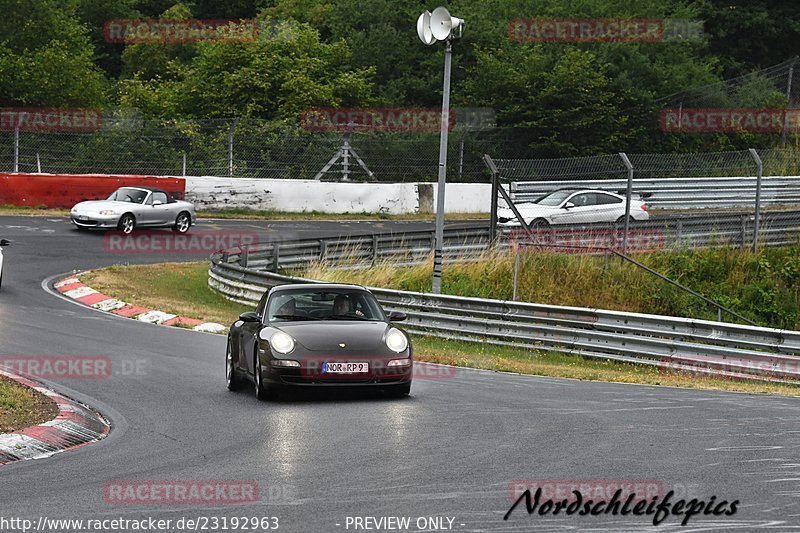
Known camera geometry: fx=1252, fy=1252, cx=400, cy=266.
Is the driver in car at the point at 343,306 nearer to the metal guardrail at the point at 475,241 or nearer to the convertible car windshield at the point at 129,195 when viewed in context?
the metal guardrail at the point at 475,241

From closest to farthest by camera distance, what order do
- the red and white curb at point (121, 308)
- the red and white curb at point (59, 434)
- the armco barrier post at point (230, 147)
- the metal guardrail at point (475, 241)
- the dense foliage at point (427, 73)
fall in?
the red and white curb at point (59, 434) < the red and white curb at point (121, 308) < the metal guardrail at point (475, 241) < the armco barrier post at point (230, 147) < the dense foliage at point (427, 73)

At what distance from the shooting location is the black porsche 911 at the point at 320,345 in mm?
12633

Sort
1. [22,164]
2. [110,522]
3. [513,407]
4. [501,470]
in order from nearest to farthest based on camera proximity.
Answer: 1. [110,522]
2. [501,470]
3. [513,407]
4. [22,164]

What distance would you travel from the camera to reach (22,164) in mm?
36438

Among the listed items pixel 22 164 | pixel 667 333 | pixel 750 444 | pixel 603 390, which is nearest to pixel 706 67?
pixel 22 164

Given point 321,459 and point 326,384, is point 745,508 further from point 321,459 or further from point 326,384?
point 326,384

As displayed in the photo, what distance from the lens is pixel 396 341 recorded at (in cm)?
1303

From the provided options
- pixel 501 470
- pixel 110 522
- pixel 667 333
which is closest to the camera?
pixel 110 522

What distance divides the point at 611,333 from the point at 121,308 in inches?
355

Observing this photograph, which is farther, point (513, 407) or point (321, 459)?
point (513, 407)

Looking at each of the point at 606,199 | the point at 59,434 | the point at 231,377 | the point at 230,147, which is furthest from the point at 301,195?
the point at 59,434

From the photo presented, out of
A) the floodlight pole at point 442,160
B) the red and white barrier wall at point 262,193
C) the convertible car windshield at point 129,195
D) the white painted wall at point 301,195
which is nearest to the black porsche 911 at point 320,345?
the floodlight pole at point 442,160

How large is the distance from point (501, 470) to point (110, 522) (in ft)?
9.66

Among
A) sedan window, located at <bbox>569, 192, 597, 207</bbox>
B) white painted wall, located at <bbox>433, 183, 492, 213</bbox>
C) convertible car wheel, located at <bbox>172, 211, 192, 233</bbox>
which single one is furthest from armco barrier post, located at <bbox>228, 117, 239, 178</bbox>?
sedan window, located at <bbox>569, 192, 597, 207</bbox>
